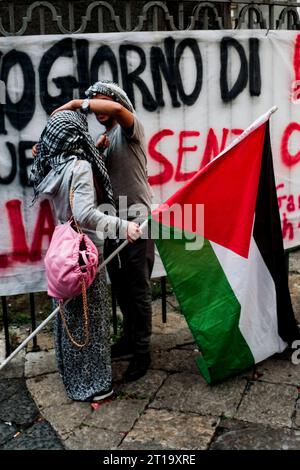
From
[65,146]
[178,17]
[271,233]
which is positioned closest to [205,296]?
[271,233]

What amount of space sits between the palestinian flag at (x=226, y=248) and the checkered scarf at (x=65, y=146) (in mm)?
450

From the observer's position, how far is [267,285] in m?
3.71

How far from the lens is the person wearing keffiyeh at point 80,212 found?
307cm

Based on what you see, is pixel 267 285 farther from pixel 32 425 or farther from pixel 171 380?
pixel 32 425

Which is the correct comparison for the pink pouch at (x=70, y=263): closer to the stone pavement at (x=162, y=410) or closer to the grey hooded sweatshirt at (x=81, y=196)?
the grey hooded sweatshirt at (x=81, y=196)

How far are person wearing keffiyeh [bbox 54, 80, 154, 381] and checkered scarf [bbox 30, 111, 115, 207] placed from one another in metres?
0.19

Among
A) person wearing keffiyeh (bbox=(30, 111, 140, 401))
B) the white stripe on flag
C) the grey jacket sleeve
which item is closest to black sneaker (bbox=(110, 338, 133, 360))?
person wearing keffiyeh (bbox=(30, 111, 140, 401))

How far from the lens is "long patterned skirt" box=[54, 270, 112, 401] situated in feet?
10.9

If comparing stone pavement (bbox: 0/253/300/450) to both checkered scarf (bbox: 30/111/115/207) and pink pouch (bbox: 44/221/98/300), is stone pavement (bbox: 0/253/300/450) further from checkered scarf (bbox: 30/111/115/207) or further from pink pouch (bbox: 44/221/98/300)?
checkered scarf (bbox: 30/111/115/207)

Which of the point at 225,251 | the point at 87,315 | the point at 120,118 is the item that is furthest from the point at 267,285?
the point at 120,118


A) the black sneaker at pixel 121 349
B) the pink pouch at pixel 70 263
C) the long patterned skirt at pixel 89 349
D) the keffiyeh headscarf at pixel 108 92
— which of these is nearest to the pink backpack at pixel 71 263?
the pink pouch at pixel 70 263

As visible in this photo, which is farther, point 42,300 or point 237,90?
point 42,300

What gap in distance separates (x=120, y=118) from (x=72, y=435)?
5.92ft

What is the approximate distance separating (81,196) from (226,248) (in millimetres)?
994
